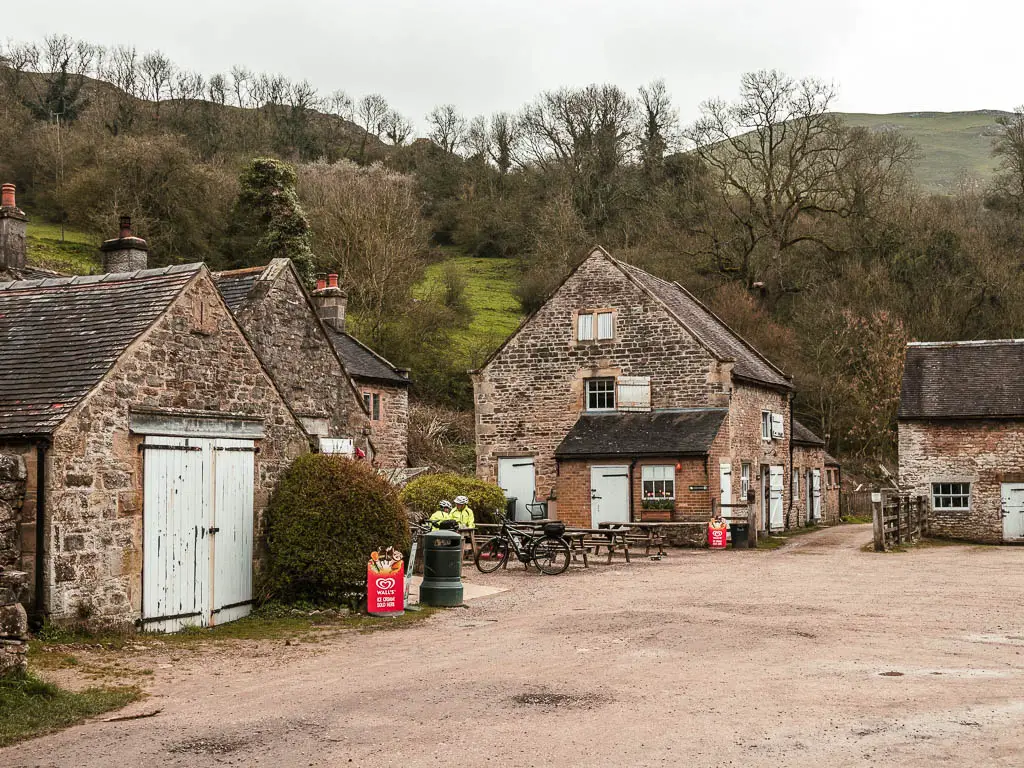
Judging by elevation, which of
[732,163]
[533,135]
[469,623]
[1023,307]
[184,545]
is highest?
[533,135]

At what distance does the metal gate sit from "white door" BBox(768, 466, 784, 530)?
21294 millimetres

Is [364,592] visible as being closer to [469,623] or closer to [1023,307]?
[469,623]

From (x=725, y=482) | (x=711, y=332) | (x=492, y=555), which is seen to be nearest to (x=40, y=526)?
(x=492, y=555)

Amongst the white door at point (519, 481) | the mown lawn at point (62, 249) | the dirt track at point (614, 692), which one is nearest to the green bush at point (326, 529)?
the dirt track at point (614, 692)

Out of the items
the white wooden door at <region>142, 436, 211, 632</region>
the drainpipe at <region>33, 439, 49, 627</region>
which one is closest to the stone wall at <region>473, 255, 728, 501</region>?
the white wooden door at <region>142, 436, 211, 632</region>

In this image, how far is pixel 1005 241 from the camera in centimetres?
4691

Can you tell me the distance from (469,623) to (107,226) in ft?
111

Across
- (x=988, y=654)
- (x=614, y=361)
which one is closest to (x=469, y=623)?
(x=988, y=654)

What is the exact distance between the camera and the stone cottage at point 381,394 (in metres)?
32.3

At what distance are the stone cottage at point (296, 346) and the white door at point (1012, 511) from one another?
20551 mm

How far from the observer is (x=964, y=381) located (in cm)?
3086

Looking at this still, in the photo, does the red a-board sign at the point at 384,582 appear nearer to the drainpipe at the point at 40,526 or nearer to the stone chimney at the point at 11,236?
the drainpipe at the point at 40,526

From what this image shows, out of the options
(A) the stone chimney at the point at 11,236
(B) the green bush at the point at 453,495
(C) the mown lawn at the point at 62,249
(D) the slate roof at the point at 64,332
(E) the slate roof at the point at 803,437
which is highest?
(C) the mown lawn at the point at 62,249

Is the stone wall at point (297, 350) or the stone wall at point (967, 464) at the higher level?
the stone wall at point (297, 350)
